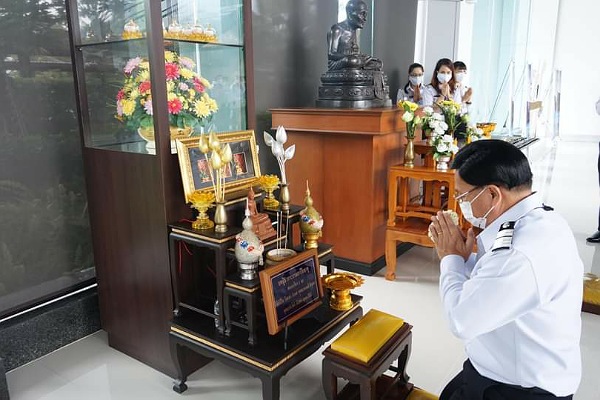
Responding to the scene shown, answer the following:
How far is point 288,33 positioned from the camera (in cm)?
380

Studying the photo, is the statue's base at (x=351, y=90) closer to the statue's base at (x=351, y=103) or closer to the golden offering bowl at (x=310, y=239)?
the statue's base at (x=351, y=103)

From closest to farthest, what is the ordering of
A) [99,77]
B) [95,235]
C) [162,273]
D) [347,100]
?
[162,273] → [99,77] → [95,235] → [347,100]

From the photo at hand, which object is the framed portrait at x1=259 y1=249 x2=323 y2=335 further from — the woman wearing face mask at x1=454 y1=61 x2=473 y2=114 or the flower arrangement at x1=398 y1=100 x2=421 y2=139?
the woman wearing face mask at x1=454 y1=61 x2=473 y2=114

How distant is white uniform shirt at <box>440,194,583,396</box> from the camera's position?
1134 mm

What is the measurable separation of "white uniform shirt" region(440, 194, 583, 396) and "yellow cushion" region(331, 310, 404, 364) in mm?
506

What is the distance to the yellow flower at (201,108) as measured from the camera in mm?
2191

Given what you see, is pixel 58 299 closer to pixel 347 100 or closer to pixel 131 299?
pixel 131 299

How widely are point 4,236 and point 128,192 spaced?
716mm

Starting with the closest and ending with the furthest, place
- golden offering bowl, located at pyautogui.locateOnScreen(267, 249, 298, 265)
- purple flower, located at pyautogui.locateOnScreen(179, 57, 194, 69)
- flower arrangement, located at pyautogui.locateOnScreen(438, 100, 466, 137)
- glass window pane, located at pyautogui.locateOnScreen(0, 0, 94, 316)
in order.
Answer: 1. golden offering bowl, located at pyautogui.locateOnScreen(267, 249, 298, 265)
2. purple flower, located at pyautogui.locateOnScreen(179, 57, 194, 69)
3. glass window pane, located at pyautogui.locateOnScreen(0, 0, 94, 316)
4. flower arrangement, located at pyautogui.locateOnScreen(438, 100, 466, 137)

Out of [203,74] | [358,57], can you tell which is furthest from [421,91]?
[203,74]

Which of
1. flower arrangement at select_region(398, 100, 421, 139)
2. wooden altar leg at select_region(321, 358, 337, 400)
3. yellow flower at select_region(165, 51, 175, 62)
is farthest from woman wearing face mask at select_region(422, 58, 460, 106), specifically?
wooden altar leg at select_region(321, 358, 337, 400)

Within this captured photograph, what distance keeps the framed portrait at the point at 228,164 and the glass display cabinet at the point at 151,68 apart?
128mm

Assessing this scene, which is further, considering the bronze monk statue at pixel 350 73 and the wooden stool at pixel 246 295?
the bronze monk statue at pixel 350 73

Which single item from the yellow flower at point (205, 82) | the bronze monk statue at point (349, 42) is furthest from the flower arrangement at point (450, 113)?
the yellow flower at point (205, 82)
